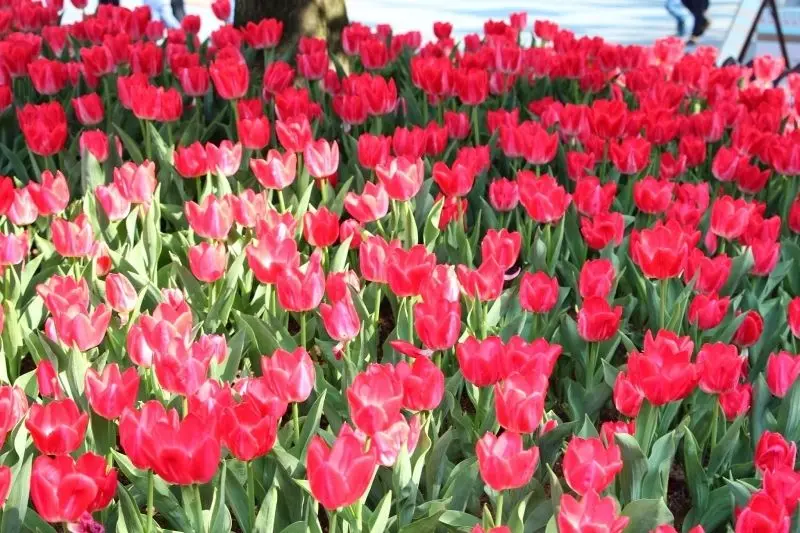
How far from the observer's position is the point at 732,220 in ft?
7.19

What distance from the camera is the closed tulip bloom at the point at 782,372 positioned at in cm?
167

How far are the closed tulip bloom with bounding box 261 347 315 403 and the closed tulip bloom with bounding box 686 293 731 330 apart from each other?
745mm

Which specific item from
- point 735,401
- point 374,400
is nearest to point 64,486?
point 374,400

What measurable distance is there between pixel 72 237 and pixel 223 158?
1.76 feet

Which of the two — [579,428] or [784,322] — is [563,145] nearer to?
[784,322]

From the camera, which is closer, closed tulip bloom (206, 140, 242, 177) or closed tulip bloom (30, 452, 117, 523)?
closed tulip bloom (30, 452, 117, 523)

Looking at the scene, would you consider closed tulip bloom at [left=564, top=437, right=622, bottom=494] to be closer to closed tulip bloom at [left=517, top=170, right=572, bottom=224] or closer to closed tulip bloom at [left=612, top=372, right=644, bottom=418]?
closed tulip bloom at [left=612, top=372, right=644, bottom=418]

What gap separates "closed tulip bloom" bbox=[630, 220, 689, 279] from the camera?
6.20 feet

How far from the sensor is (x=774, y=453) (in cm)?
144

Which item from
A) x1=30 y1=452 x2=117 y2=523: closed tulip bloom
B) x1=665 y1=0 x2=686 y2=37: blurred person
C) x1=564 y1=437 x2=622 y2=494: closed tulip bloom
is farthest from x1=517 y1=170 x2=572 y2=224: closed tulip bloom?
x1=665 y1=0 x2=686 y2=37: blurred person

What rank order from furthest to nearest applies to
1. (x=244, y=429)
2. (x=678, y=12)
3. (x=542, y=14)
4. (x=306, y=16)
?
(x=542, y=14), (x=678, y=12), (x=306, y=16), (x=244, y=429)

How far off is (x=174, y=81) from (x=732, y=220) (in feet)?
6.46

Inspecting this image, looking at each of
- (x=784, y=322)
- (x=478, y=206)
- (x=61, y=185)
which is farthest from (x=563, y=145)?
(x=61, y=185)

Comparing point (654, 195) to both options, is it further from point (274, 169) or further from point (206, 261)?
point (206, 261)
